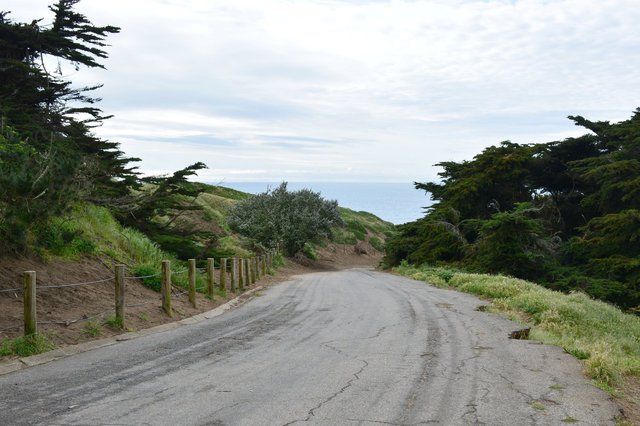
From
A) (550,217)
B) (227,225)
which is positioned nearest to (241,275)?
(550,217)

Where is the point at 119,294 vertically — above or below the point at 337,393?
above

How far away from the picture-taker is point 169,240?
1936cm

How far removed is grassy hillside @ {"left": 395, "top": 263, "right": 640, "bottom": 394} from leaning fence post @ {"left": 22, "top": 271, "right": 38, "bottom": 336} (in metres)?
7.64

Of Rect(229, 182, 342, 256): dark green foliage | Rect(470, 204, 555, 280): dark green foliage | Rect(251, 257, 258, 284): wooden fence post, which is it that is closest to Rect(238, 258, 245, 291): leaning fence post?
Rect(251, 257, 258, 284): wooden fence post

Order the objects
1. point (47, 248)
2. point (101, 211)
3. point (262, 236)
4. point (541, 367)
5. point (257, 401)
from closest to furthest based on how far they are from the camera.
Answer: point (257, 401) < point (541, 367) < point (47, 248) < point (101, 211) < point (262, 236)

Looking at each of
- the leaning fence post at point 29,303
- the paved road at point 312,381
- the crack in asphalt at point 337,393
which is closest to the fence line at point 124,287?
the leaning fence post at point 29,303

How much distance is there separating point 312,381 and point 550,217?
3081 cm

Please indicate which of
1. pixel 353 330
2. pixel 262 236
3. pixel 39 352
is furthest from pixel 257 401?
pixel 262 236

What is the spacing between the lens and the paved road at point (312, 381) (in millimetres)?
5684

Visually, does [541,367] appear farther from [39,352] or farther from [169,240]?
[169,240]

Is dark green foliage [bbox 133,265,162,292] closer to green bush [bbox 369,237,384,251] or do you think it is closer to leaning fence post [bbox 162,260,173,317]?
leaning fence post [bbox 162,260,173,317]

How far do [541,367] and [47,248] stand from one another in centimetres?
1023

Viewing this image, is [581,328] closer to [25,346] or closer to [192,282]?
[192,282]

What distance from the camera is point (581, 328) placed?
12.3 meters
